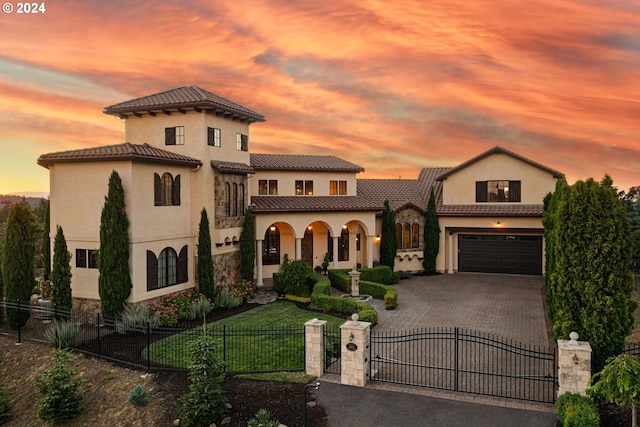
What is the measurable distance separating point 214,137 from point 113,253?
7.72 m

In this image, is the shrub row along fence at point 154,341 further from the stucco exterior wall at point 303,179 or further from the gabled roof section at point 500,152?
the gabled roof section at point 500,152

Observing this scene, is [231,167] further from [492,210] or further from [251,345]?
[492,210]

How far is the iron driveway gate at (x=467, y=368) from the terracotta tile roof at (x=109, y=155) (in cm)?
1171

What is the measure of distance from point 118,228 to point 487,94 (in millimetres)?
18862

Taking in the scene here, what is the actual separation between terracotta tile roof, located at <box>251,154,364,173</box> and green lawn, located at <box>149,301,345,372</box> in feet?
38.4

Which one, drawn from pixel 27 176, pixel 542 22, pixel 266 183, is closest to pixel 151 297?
pixel 266 183

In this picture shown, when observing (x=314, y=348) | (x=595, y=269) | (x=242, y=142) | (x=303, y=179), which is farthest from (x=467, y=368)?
(x=303, y=179)

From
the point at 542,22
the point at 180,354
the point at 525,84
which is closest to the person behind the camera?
the point at 180,354

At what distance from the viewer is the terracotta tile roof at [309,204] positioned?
83.8 feet

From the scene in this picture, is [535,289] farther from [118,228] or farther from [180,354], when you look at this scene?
[118,228]

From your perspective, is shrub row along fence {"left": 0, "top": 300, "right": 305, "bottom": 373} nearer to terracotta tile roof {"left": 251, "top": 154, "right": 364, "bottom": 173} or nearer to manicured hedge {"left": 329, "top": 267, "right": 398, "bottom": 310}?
manicured hedge {"left": 329, "top": 267, "right": 398, "bottom": 310}

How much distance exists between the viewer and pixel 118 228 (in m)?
17.1

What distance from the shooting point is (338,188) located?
30188 millimetres

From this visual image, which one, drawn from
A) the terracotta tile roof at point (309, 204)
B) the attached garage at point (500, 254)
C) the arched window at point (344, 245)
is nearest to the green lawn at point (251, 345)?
the terracotta tile roof at point (309, 204)
